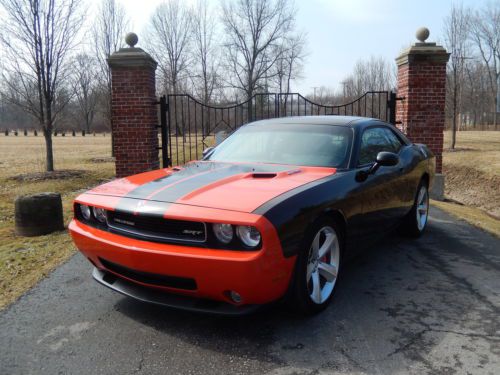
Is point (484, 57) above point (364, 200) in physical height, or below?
above

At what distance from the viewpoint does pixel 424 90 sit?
8562 millimetres

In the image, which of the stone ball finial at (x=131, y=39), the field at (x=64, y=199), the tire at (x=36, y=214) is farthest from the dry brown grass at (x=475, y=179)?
the tire at (x=36, y=214)

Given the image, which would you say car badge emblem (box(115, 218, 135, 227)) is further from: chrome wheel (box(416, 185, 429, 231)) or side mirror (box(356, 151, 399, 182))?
chrome wheel (box(416, 185, 429, 231))

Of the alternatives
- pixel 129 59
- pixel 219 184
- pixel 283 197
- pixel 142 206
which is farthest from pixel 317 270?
pixel 129 59

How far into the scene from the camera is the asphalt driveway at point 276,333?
2637 millimetres

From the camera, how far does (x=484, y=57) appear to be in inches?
2296

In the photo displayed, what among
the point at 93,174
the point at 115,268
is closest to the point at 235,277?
the point at 115,268

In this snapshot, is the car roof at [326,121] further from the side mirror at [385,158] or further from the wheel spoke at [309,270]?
the wheel spoke at [309,270]

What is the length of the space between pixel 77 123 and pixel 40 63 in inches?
2642

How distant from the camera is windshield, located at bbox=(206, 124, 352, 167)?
3.93 m

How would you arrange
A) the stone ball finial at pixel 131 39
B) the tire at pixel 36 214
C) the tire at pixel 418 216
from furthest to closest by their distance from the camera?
the stone ball finial at pixel 131 39 < the tire at pixel 36 214 < the tire at pixel 418 216

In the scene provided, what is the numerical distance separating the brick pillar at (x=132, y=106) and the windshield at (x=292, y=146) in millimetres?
3956

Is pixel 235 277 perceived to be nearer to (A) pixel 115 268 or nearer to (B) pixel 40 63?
(A) pixel 115 268

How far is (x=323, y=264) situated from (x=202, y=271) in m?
1.05
